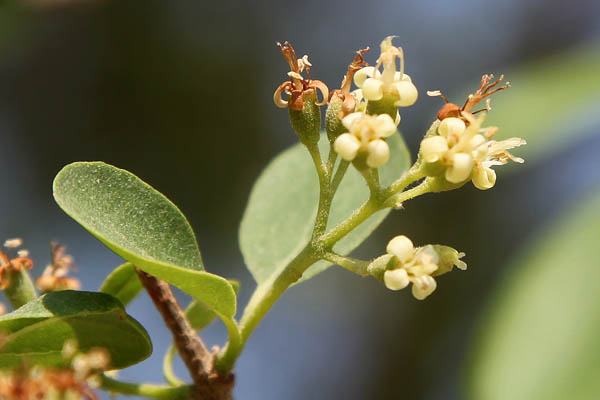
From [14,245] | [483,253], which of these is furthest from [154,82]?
[14,245]

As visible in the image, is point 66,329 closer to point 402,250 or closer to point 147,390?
point 147,390

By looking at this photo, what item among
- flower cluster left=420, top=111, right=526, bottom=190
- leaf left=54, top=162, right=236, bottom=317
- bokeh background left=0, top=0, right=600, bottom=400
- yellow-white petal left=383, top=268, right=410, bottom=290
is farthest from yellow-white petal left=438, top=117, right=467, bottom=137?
bokeh background left=0, top=0, right=600, bottom=400

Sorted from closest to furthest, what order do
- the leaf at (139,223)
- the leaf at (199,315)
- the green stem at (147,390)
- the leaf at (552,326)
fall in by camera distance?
the leaf at (139,223) → the green stem at (147,390) → the leaf at (199,315) → the leaf at (552,326)

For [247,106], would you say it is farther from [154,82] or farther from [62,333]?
[62,333]

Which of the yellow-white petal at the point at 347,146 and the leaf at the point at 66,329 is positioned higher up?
the yellow-white petal at the point at 347,146

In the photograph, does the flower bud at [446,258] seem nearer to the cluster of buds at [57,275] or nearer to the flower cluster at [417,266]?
the flower cluster at [417,266]

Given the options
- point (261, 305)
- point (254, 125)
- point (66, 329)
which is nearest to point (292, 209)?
point (261, 305)

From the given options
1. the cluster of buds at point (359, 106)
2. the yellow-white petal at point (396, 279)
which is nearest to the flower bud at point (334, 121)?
the cluster of buds at point (359, 106)
